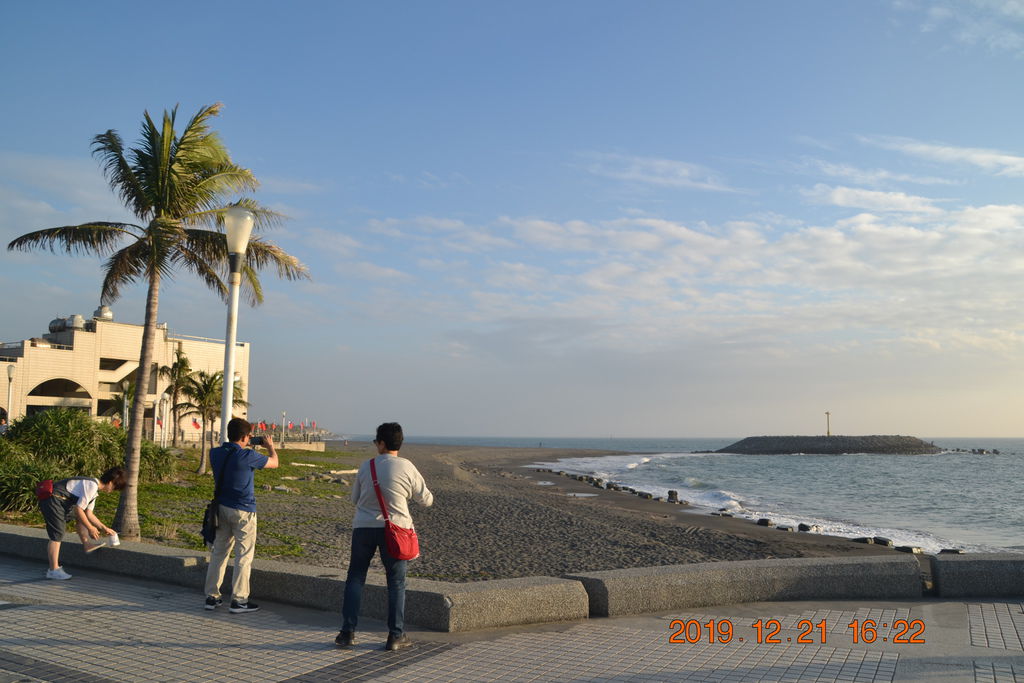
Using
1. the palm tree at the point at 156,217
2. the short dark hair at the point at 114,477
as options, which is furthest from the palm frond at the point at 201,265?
the short dark hair at the point at 114,477

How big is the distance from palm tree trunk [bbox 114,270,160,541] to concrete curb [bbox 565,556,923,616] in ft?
27.3

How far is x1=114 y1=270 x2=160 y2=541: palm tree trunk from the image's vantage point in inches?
465

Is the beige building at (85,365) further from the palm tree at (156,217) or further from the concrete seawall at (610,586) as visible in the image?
the concrete seawall at (610,586)

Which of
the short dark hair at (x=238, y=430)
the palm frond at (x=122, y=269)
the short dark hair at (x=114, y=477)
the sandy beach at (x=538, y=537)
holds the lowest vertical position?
the sandy beach at (x=538, y=537)

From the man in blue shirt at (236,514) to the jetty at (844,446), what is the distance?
411 feet

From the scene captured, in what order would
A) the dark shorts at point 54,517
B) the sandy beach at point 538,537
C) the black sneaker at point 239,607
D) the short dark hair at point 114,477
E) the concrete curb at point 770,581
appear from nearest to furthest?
1. the black sneaker at point 239,607
2. the concrete curb at point 770,581
3. the dark shorts at point 54,517
4. the short dark hair at point 114,477
5. the sandy beach at point 538,537

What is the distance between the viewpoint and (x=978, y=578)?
23.1 feet

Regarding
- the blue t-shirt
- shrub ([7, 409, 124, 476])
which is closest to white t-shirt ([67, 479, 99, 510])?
the blue t-shirt

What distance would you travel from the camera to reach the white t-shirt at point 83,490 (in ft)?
25.3

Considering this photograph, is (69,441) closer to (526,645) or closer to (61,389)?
(526,645)

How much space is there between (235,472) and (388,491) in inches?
67.4

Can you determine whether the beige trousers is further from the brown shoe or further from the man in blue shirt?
the brown shoe

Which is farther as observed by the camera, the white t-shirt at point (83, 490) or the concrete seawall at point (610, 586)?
the white t-shirt at point (83, 490)

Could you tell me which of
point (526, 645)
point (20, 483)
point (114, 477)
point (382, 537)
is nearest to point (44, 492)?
point (114, 477)
